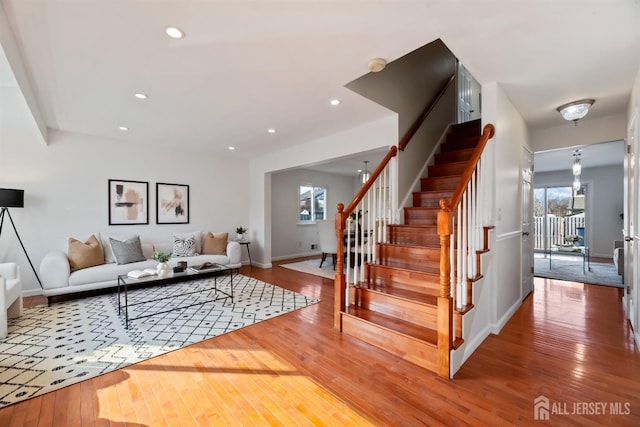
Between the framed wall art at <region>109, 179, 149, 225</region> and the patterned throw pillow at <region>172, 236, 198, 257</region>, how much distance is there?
0.73m

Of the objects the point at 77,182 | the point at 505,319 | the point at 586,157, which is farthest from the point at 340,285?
the point at 586,157

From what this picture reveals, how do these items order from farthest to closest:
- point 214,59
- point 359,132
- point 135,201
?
point 135,201
point 359,132
point 214,59

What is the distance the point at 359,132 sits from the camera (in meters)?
4.08

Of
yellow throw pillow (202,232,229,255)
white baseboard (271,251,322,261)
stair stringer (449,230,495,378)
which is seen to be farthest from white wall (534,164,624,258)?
yellow throw pillow (202,232,229,255)

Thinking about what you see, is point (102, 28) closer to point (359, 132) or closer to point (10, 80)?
point (10, 80)

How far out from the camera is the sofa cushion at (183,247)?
4973 millimetres

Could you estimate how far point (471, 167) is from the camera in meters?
2.44

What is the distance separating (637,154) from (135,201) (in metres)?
6.78

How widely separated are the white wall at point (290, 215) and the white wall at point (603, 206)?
734 centimetres

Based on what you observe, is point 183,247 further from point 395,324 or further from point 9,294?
point 395,324

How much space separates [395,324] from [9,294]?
154 inches

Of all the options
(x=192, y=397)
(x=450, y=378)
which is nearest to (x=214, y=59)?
(x=192, y=397)

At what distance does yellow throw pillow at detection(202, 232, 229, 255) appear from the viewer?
5.27 m

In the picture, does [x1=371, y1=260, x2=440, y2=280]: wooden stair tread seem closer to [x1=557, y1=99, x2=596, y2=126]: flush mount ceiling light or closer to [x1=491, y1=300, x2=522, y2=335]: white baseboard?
[x1=491, y1=300, x2=522, y2=335]: white baseboard
